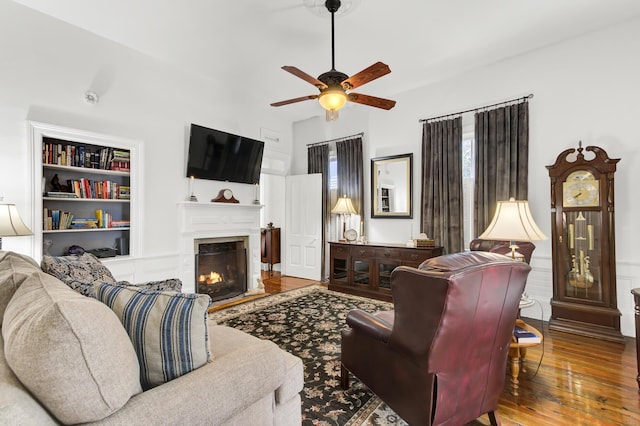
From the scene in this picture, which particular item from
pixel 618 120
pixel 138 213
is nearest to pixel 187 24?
pixel 138 213

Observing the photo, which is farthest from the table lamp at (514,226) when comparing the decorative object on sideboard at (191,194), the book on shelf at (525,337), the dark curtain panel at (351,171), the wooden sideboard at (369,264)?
the decorative object on sideboard at (191,194)

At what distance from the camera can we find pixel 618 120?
321cm

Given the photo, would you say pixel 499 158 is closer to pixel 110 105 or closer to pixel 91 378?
pixel 91 378

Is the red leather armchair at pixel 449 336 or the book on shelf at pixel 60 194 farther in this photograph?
the book on shelf at pixel 60 194

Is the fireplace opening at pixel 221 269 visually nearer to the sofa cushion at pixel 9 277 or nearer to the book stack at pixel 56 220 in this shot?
the book stack at pixel 56 220

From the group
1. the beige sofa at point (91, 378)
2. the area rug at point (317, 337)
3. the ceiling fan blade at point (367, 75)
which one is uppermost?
the ceiling fan blade at point (367, 75)

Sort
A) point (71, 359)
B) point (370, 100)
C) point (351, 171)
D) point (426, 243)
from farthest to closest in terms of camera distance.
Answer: point (351, 171) < point (426, 243) < point (370, 100) < point (71, 359)

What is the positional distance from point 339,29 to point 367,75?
3.07 feet

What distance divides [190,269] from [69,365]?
3.63 metres

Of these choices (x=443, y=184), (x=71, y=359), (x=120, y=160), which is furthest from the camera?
(x=443, y=184)

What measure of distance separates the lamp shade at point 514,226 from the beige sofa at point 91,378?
77.2 inches

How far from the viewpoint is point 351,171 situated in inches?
210

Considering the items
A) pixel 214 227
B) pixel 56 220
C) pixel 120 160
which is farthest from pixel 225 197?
pixel 56 220

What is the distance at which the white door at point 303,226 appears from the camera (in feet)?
18.6
